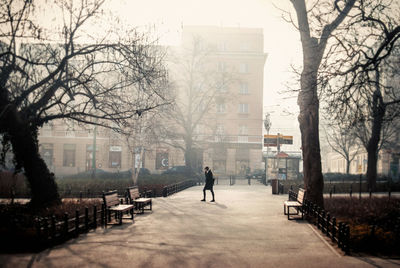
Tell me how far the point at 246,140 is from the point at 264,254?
5001cm

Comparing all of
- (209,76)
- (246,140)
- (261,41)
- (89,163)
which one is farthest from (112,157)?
(261,41)

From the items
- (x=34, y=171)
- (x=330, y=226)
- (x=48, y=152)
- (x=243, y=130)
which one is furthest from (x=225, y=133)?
(x=330, y=226)

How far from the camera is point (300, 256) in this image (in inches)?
315

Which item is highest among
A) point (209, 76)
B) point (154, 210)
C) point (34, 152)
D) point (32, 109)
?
point (209, 76)

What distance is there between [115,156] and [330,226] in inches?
1901

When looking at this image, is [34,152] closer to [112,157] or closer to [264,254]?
[264,254]

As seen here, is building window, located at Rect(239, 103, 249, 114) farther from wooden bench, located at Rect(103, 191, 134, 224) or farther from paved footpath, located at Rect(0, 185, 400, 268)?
wooden bench, located at Rect(103, 191, 134, 224)

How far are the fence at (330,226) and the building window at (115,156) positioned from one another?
44987 mm

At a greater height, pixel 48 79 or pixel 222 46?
pixel 222 46

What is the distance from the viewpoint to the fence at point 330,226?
8.32m

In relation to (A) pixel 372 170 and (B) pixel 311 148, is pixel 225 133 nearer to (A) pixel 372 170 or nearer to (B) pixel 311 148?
(A) pixel 372 170

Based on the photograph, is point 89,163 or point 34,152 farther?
point 89,163

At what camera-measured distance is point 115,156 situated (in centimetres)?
5631

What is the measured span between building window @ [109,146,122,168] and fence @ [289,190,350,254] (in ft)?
148
